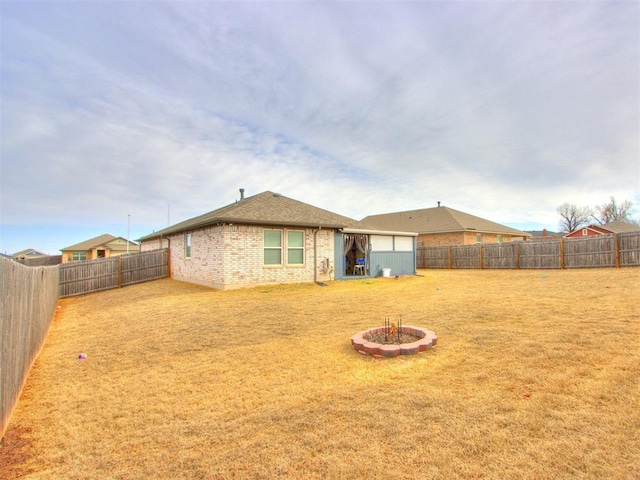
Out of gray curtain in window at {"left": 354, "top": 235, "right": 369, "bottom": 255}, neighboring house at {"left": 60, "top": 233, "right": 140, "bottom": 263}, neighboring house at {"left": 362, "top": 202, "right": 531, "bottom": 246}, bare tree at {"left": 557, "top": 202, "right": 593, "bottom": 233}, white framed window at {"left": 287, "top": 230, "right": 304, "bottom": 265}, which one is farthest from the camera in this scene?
bare tree at {"left": 557, "top": 202, "right": 593, "bottom": 233}

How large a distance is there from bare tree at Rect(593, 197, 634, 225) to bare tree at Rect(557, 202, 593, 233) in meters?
1.32

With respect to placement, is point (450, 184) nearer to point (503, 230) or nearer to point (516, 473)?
point (503, 230)

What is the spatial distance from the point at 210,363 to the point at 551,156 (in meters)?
21.5

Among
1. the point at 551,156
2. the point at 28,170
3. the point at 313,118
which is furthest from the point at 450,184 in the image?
the point at 28,170

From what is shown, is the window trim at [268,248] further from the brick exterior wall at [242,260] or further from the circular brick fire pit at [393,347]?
the circular brick fire pit at [393,347]

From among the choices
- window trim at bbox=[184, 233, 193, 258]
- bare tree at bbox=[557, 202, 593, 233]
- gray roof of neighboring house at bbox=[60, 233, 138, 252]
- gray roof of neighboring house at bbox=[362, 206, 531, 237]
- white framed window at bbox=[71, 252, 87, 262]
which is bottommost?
white framed window at bbox=[71, 252, 87, 262]

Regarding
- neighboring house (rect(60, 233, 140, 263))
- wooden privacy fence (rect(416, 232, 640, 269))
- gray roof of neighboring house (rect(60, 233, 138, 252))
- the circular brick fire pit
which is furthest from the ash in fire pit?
gray roof of neighboring house (rect(60, 233, 138, 252))

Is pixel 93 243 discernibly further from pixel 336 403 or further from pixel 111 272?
pixel 336 403

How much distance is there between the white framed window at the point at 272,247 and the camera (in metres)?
13.3

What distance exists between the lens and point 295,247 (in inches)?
551

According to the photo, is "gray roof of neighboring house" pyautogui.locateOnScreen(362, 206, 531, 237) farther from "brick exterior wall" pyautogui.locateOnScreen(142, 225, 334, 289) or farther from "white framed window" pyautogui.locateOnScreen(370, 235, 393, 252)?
"brick exterior wall" pyautogui.locateOnScreen(142, 225, 334, 289)

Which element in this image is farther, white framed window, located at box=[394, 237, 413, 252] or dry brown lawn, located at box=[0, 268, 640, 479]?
white framed window, located at box=[394, 237, 413, 252]

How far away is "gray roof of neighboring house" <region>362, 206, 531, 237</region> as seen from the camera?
27.4m

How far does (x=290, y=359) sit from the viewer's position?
192 inches
